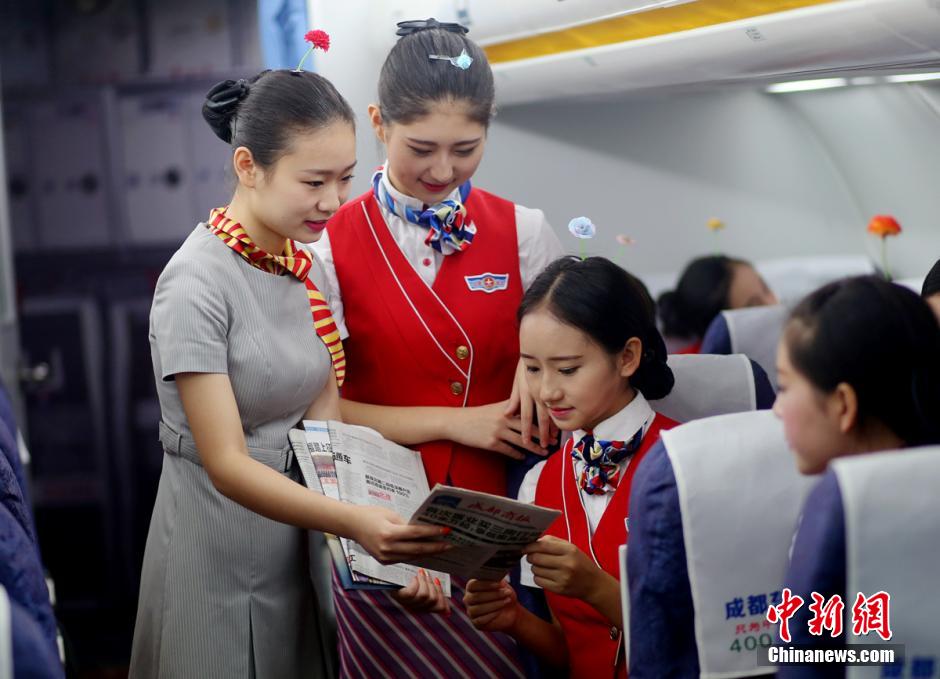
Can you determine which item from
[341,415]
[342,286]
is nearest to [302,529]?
[341,415]

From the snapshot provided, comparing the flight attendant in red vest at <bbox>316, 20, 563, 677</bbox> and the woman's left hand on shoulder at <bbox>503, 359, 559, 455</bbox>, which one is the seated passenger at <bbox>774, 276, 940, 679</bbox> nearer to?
the woman's left hand on shoulder at <bbox>503, 359, 559, 455</bbox>

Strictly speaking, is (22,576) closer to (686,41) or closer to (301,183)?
(301,183)

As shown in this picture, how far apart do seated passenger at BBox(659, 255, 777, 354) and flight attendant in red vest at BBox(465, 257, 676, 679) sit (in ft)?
5.94

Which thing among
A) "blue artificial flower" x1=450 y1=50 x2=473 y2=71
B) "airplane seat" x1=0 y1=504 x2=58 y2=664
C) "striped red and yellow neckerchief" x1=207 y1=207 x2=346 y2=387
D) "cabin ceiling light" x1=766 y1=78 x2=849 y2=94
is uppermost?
"cabin ceiling light" x1=766 y1=78 x2=849 y2=94

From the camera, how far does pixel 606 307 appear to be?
2373 mm

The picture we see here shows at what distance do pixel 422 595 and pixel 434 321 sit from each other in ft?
2.07

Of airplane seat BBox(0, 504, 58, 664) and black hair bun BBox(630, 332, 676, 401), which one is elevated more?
black hair bun BBox(630, 332, 676, 401)

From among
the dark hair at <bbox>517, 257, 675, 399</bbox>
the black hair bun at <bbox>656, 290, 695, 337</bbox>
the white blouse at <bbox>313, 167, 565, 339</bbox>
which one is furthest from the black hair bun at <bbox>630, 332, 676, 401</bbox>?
the black hair bun at <bbox>656, 290, 695, 337</bbox>

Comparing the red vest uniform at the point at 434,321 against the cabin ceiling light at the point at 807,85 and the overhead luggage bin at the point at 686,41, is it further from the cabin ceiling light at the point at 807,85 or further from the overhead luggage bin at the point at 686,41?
the cabin ceiling light at the point at 807,85

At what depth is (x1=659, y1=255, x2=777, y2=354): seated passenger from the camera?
13.8 feet

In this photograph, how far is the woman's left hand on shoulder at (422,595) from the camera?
223 cm

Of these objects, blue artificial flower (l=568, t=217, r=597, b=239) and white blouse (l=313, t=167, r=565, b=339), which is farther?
white blouse (l=313, t=167, r=565, b=339)

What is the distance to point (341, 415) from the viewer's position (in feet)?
8.37

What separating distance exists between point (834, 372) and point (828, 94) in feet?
10.2
